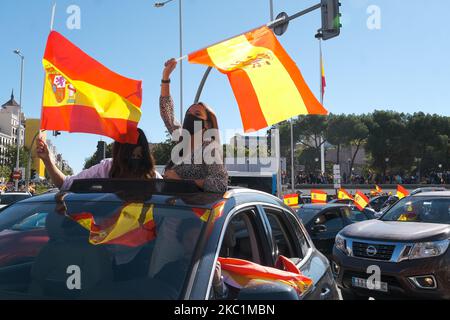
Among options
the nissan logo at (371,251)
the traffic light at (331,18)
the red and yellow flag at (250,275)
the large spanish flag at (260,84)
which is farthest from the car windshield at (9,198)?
the red and yellow flag at (250,275)

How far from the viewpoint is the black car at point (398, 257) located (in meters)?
5.45

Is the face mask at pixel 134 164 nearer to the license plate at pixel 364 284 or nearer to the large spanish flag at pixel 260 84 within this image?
the large spanish flag at pixel 260 84

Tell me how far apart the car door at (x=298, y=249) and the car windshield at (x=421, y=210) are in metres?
3.88

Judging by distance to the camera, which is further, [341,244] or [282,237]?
[341,244]

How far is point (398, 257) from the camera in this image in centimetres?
569

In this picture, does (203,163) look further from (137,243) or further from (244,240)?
(137,243)

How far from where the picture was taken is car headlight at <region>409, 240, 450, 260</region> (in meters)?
5.55

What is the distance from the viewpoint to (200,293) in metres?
2.00

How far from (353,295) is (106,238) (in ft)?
15.8

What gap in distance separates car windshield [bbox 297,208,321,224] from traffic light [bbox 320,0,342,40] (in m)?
4.23

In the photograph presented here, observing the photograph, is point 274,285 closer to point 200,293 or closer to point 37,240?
point 200,293

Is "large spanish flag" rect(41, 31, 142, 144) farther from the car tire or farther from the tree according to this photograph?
the tree

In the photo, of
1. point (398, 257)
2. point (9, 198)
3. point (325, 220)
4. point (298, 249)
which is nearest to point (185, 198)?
point (298, 249)

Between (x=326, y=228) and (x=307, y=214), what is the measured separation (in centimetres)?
51
